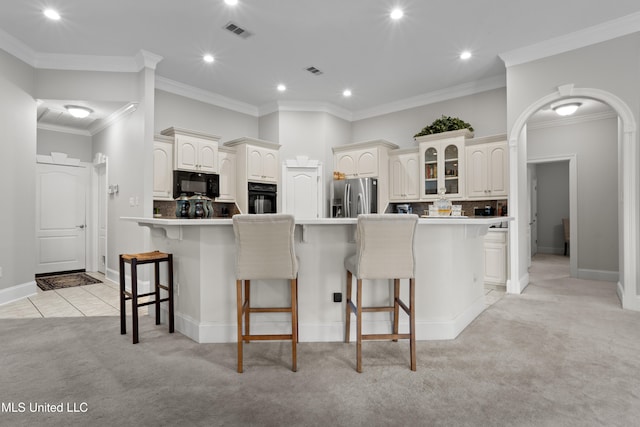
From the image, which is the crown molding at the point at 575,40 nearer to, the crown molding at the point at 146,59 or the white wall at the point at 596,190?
the white wall at the point at 596,190

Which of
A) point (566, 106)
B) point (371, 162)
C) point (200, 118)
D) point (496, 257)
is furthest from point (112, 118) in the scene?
point (566, 106)

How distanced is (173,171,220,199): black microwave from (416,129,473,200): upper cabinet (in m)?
3.47

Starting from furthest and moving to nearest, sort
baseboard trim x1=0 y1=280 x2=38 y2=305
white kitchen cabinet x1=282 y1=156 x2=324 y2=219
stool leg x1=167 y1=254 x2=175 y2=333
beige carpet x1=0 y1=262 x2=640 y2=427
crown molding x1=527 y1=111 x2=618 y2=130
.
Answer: white kitchen cabinet x1=282 y1=156 x2=324 y2=219
crown molding x1=527 y1=111 x2=618 y2=130
baseboard trim x1=0 y1=280 x2=38 y2=305
stool leg x1=167 y1=254 x2=175 y2=333
beige carpet x1=0 y1=262 x2=640 y2=427

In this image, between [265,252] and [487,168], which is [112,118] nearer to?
[265,252]

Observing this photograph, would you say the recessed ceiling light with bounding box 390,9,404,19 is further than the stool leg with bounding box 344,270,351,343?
Yes

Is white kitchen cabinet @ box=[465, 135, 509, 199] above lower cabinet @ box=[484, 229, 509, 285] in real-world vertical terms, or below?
above

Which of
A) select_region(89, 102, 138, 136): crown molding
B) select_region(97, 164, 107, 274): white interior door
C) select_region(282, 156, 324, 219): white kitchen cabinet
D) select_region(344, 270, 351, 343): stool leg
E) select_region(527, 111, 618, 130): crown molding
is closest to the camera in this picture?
select_region(344, 270, 351, 343): stool leg

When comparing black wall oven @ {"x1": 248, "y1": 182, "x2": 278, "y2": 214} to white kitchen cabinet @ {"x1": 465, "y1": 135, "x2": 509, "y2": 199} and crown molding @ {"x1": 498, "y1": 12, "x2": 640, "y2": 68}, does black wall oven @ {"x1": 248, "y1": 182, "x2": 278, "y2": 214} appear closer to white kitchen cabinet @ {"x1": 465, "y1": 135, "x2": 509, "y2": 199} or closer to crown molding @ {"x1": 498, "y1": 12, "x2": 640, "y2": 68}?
white kitchen cabinet @ {"x1": 465, "y1": 135, "x2": 509, "y2": 199}

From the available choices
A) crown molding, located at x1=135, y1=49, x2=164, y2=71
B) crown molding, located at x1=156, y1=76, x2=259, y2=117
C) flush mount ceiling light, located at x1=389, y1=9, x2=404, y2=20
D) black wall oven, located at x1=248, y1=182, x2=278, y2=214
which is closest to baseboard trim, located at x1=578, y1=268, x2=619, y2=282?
flush mount ceiling light, located at x1=389, y1=9, x2=404, y2=20

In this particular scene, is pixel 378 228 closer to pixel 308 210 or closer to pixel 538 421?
pixel 538 421

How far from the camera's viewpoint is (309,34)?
3902 millimetres

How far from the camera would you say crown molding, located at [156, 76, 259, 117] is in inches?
203

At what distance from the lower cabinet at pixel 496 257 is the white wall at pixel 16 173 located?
20.4ft

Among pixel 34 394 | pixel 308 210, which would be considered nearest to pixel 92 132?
pixel 308 210
